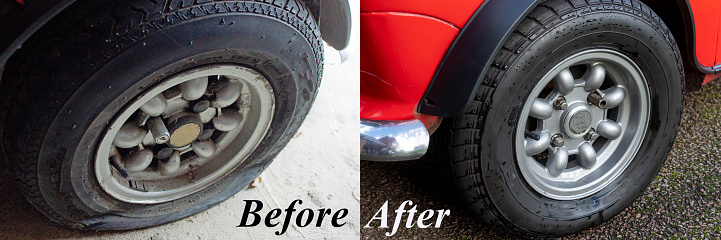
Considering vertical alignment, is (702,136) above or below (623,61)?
below

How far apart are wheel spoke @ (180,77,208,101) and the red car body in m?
0.43

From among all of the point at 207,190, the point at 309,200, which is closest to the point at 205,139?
the point at 207,190

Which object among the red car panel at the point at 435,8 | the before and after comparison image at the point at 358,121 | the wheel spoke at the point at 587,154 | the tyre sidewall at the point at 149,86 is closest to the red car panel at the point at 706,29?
the before and after comparison image at the point at 358,121

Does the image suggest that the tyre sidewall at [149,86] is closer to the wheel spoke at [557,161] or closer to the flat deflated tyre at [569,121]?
the flat deflated tyre at [569,121]

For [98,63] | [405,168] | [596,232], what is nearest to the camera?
[98,63]

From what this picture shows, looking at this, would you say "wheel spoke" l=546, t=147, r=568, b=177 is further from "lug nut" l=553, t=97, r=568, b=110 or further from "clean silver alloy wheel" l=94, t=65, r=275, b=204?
"clean silver alloy wheel" l=94, t=65, r=275, b=204

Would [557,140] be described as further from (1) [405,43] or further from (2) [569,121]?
(1) [405,43]

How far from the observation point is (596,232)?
194 cm

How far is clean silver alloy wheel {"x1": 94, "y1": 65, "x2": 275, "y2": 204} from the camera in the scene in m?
1.58

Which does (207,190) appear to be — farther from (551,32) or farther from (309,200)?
(551,32)

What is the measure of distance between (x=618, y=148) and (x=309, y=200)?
1.04 m

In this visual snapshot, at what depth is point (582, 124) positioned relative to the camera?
183cm

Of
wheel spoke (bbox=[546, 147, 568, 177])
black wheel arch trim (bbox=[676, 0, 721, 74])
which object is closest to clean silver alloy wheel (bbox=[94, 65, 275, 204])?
wheel spoke (bbox=[546, 147, 568, 177])

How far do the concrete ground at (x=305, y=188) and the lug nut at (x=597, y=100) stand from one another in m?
0.72
